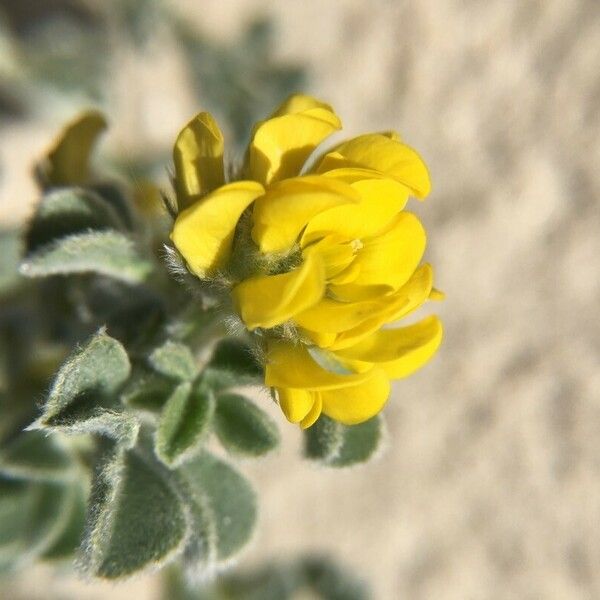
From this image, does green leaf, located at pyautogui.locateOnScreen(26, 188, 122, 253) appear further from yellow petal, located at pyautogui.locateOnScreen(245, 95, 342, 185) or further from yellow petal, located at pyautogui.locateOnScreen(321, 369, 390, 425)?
yellow petal, located at pyautogui.locateOnScreen(321, 369, 390, 425)

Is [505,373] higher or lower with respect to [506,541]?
higher

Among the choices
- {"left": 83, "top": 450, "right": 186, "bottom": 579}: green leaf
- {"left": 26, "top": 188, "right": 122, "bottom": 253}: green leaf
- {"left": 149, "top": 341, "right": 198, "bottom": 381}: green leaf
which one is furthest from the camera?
{"left": 26, "top": 188, "right": 122, "bottom": 253}: green leaf

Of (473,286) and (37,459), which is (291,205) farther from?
(473,286)

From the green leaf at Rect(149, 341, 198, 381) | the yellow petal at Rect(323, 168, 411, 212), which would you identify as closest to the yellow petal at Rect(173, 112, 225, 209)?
the yellow petal at Rect(323, 168, 411, 212)

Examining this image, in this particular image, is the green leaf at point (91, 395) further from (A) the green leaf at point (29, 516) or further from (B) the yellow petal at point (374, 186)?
(A) the green leaf at point (29, 516)

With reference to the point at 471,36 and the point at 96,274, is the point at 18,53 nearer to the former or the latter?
the point at 96,274

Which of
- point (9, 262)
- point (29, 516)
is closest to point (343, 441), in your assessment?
point (29, 516)

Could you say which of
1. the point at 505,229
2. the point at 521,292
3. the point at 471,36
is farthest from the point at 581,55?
the point at 521,292
